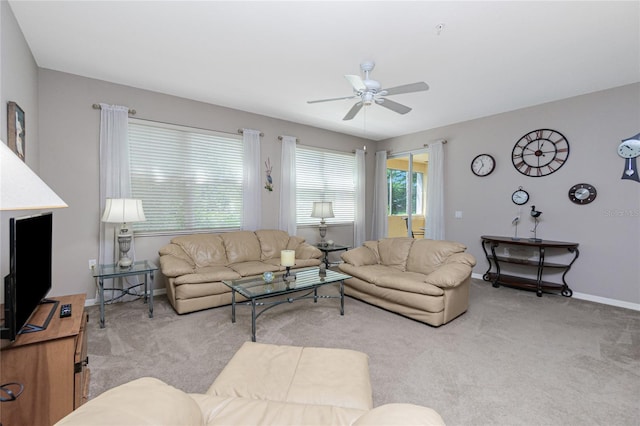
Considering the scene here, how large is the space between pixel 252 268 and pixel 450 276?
7.66 ft

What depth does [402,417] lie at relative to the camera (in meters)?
0.85

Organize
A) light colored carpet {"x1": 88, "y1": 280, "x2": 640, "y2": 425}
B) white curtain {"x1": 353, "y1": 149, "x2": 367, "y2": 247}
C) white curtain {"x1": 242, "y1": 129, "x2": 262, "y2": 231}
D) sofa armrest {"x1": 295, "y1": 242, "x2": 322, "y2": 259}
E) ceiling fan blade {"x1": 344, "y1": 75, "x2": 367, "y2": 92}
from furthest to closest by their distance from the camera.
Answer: white curtain {"x1": 353, "y1": 149, "x2": 367, "y2": 247}, white curtain {"x1": 242, "y1": 129, "x2": 262, "y2": 231}, sofa armrest {"x1": 295, "y1": 242, "x2": 322, "y2": 259}, ceiling fan blade {"x1": 344, "y1": 75, "x2": 367, "y2": 92}, light colored carpet {"x1": 88, "y1": 280, "x2": 640, "y2": 425}

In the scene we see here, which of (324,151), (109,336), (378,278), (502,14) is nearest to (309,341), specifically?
(378,278)

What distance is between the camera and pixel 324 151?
5871 millimetres

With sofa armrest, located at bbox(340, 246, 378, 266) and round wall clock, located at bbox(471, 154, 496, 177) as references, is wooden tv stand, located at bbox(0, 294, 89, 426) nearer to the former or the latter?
sofa armrest, located at bbox(340, 246, 378, 266)

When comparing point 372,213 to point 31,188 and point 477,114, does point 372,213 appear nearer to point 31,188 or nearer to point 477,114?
point 477,114

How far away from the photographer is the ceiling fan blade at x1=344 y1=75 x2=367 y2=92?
251 centimetres

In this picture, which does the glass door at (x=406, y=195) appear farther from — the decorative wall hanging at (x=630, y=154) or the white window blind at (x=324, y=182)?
the decorative wall hanging at (x=630, y=154)

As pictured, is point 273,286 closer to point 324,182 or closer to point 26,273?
point 26,273

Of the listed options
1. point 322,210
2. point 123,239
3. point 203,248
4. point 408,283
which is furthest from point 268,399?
point 322,210

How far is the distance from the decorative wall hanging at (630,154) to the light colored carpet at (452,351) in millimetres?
1651

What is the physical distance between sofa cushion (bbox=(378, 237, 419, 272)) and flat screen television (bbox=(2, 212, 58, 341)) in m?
3.51

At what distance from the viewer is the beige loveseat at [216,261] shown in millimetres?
3375

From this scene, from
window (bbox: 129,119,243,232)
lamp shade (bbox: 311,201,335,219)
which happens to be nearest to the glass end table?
window (bbox: 129,119,243,232)
